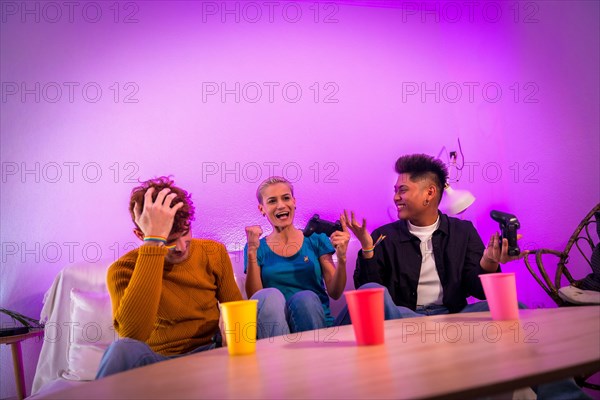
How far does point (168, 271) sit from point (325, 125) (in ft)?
4.68

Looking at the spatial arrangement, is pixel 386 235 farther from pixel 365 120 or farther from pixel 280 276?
pixel 365 120

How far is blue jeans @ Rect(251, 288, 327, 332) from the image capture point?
5.58 ft

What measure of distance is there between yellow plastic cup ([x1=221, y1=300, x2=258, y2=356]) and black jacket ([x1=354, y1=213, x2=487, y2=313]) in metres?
1.40

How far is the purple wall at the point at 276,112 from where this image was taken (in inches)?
112

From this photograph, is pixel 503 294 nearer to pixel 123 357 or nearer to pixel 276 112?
pixel 123 357

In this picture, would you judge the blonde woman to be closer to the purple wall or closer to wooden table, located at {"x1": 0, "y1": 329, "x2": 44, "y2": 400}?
the purple wall

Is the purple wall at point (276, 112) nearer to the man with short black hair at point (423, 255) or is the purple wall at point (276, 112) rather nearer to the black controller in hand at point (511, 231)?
the man with short black hair at point (423, 255)

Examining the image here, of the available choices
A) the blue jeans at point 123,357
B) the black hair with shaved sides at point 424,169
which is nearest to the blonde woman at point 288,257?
the black hair with shaved sides at point 424,169

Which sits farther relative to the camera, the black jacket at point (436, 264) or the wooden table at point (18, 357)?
the black jacket at point (436, 264)

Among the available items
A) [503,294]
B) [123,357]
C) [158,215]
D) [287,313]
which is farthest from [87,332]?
[503,294]

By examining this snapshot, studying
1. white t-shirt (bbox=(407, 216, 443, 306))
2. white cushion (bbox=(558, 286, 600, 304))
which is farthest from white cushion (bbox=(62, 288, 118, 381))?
white cushion (bbox=(558, 286, 600, 304))

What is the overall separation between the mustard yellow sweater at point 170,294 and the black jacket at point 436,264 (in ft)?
2.42

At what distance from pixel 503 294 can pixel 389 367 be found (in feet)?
1.95

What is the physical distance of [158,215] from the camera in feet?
6.15
